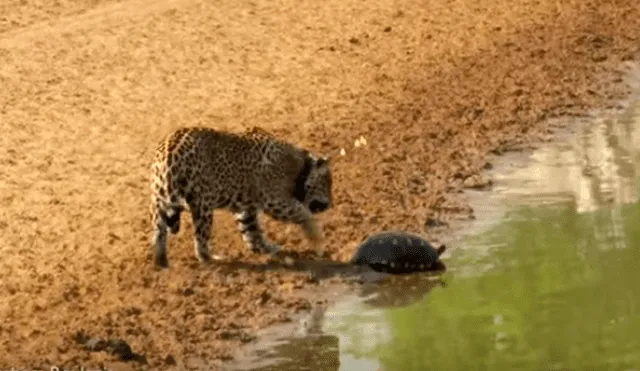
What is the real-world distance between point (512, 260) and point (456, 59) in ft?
24.8

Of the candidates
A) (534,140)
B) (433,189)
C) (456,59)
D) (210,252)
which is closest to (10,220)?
(210,252)

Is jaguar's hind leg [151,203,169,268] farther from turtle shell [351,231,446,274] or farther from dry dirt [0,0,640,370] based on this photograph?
turtle shell [351,231,446,274]

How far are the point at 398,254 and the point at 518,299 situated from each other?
3.92 ft

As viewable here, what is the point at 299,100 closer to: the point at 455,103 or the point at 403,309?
the point at 455,103

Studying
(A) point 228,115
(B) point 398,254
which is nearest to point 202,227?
(B) point 398,254

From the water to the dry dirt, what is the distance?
1.77ft

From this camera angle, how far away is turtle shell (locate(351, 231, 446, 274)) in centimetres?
1462

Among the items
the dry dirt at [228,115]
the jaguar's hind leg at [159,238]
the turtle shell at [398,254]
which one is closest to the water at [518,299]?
the turtle shell at [398,254]

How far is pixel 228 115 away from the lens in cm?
2022

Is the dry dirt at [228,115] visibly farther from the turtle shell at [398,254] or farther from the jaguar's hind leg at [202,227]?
the turtle shell at [398,254]

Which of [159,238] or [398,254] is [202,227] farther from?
[398,254]

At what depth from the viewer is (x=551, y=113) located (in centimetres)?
1988

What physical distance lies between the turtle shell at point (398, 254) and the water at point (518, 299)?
109mm

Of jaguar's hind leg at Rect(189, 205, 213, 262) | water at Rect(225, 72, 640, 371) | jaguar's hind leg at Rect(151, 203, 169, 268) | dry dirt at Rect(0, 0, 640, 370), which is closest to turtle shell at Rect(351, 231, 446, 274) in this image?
water at Rect(225, 72, 640, 371)
